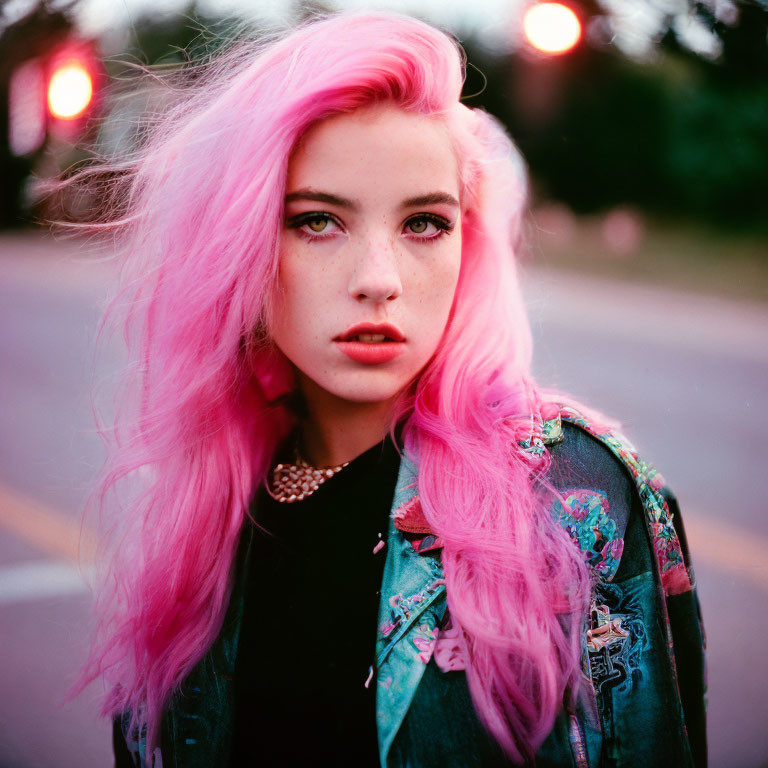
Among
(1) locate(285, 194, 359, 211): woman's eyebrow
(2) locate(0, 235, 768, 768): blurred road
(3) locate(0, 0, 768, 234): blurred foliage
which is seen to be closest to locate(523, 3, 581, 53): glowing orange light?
(3) locate(0, 0, 768, 234): blurred foliage

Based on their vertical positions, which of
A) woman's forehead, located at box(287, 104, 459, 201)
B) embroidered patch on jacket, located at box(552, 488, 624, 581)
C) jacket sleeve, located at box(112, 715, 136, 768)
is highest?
woman's forehead, located at box(287, 104, 459, 201)

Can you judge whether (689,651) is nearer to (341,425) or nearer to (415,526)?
(415,526)

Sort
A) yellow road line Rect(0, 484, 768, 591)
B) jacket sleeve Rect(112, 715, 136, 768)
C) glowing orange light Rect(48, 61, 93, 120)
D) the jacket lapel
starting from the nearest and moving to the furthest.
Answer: the jacket lapel → jacket sleeve Rect(112, 715, 136, 768) → glowing orange light Rect(48, 61, 93, 120) → yellow road line Rect(0, 484, 768, 591)

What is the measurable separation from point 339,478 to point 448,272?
0.30m

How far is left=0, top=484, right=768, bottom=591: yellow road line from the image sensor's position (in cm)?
217

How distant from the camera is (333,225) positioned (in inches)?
34.2

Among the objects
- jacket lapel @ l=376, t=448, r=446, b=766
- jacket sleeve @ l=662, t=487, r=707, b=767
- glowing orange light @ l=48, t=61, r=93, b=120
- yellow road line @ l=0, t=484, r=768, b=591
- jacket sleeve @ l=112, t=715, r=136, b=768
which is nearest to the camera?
jacket lapel @ l=376, t=448, r=446, b=766

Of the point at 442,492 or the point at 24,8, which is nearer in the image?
the point at 442,492

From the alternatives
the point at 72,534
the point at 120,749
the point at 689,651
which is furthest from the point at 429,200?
the point at 72,534

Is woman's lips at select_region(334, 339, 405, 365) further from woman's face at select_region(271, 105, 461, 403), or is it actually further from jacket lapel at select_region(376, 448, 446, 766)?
jacket lapel at select_region(376, 448, 446, 766)

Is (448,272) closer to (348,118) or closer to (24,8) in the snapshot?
(348,118)

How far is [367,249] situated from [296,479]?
35 centimetres

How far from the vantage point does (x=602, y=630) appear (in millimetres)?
854

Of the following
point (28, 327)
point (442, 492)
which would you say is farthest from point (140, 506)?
point (28, 327)
